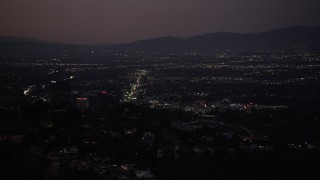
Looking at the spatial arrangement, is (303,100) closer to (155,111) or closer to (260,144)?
(155,111)

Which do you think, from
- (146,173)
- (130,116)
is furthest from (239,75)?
(146,173)

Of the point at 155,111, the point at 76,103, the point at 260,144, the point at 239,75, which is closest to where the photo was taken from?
the point at 260,144

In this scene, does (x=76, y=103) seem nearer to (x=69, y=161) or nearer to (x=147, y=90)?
(x=147, y=90)

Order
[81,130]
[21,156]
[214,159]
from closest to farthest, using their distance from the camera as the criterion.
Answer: [21,156] → [214,159] → [81,130]

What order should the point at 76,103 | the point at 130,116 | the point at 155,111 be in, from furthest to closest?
the point at 76,103
the point at 155,111
the point at 130,116

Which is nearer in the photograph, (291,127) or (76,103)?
(291,127)

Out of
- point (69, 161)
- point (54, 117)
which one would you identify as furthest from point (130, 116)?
point (69, 161)
